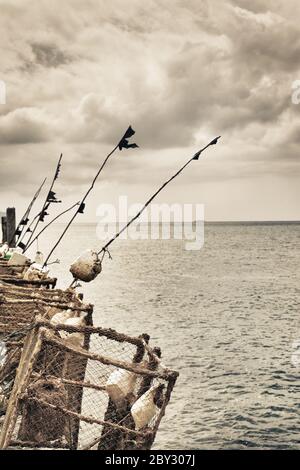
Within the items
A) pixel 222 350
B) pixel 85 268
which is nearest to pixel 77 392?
pixel 85 268

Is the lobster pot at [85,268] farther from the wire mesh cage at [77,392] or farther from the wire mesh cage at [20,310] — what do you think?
the wire mesh cage at [77,392]

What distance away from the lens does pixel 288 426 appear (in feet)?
41.1

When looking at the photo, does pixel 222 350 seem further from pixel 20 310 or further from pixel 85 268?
pixel 20 310

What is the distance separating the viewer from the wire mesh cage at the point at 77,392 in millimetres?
5219

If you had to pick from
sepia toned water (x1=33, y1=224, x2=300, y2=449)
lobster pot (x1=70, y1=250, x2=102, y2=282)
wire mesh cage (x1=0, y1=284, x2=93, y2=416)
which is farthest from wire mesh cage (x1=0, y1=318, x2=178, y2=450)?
sepia toned water (x1=33, y1=224, x2=300, y2=449)

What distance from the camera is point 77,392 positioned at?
763 cm

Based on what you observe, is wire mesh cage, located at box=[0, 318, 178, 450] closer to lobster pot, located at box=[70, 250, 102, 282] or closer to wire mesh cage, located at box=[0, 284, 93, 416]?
wire mesh cage, located at box=[0, 284, 93, 416]

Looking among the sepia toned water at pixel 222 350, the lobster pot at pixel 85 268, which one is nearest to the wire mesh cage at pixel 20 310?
the lobster pot at pixel 85 268

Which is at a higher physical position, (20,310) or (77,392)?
(20,310)

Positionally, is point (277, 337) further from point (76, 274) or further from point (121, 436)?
point (121, 436)

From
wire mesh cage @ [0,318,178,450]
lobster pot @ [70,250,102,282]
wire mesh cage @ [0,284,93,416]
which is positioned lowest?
wire mesh cage @ [0,318,178,450]

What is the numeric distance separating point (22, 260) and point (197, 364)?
28.6 ft

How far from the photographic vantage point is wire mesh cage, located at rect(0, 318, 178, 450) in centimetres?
522
